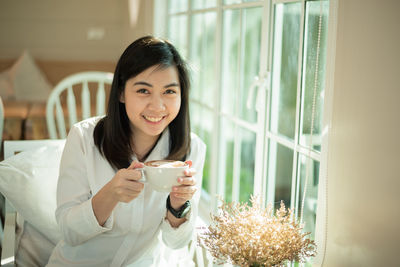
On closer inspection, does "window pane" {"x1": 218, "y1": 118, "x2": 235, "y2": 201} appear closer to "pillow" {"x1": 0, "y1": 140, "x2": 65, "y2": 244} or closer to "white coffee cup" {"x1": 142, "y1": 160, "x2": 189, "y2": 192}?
"pillow" {"x1": 0, "y1": 140, "x2": 65, "y2": 244}

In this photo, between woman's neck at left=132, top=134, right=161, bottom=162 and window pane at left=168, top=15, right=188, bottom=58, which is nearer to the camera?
woman's neck at left=132, top=134, right=161, bottom=162

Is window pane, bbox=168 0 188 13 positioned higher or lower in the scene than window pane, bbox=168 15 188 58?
higher

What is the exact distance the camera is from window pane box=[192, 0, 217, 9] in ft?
7.88

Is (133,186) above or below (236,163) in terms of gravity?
above

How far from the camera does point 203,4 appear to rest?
102 inches

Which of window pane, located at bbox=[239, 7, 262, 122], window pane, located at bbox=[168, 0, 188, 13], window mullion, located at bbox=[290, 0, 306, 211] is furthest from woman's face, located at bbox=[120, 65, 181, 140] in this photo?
window pane, located at bbox=[168, 0, 188, 13]

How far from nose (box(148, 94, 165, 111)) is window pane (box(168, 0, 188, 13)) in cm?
179

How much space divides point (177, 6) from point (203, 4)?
634 millimetres

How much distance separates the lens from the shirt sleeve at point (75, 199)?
125 centimetres

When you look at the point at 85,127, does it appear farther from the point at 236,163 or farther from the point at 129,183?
the point at 236,163

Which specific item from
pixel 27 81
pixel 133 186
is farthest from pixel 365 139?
pixel 27 81

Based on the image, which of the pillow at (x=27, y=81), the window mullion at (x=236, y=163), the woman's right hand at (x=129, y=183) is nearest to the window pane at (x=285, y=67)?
the window mullion at (x=236, y=163)

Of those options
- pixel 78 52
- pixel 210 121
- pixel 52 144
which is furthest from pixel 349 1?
pixel 78 52

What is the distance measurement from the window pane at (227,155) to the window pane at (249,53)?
187 mm
